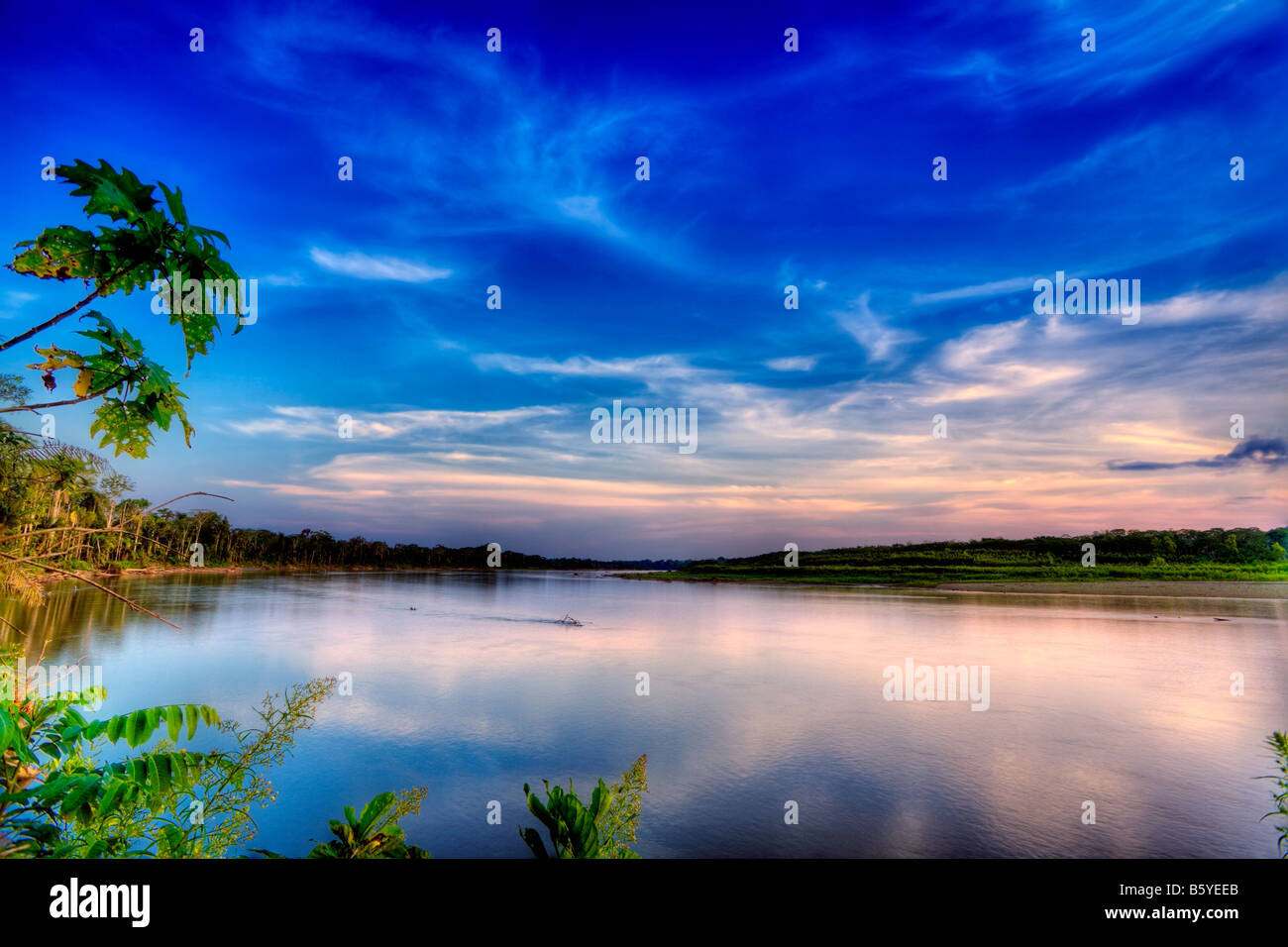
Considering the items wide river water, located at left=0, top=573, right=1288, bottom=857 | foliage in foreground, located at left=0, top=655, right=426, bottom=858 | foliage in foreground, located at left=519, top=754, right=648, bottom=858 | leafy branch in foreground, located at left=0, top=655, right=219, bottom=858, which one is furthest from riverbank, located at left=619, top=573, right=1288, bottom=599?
leafy branch in foreground, located at left=0, top=655, right=219, bottom=858

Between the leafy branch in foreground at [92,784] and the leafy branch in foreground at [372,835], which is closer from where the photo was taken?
the leafy branch in foreground at [92,784]

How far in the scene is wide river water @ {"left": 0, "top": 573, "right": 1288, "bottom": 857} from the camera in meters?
7.41

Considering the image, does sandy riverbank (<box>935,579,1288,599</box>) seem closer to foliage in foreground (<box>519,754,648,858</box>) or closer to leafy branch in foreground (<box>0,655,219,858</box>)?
foliage in foreground (<box>519,754,648,858</box>)

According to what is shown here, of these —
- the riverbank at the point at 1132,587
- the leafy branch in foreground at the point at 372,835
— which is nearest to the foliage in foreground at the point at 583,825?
the leafy branch in foreground at the point at 372,835

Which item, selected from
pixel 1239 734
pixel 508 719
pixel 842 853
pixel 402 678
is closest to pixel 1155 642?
pixel 1239 734

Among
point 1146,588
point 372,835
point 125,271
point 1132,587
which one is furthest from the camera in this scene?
point 1132,587

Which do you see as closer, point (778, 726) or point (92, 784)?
point (92, 784)

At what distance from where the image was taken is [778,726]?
38.9 ft

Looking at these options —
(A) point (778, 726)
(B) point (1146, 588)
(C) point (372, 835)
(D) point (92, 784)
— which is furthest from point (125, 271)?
(B) point (1146, 588)

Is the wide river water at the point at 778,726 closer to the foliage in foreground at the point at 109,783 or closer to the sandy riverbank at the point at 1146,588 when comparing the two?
the foliage in foreground at the point at 109,783

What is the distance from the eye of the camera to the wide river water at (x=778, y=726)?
292 inches

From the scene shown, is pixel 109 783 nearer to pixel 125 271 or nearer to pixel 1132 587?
pixel 125 271
